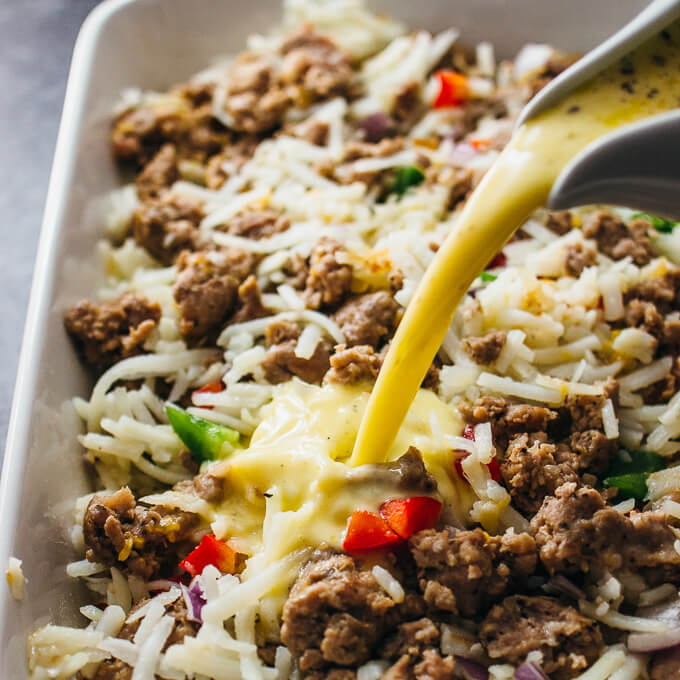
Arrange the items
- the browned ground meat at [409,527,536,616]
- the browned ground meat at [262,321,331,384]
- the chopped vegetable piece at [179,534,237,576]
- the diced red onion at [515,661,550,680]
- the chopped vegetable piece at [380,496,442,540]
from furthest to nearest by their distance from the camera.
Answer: the browned ground meat at [262,321,331,384] → the chopped vegetable piece at [179,534,237,576] → the chopped vegetable piece at [380,496,442,540] → the browned ground meat at [409,527,536,616] → the diced red onion at [515,661,550,680]

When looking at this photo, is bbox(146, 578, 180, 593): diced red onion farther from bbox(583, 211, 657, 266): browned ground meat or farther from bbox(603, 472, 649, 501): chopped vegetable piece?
bbox(583, 211, 657, 266): browned ground meat

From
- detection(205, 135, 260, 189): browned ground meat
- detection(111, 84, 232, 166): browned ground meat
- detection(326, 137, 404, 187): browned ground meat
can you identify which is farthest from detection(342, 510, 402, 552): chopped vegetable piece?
detection(111, 84, 232, 166): browned ground meat

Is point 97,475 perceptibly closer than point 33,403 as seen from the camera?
No

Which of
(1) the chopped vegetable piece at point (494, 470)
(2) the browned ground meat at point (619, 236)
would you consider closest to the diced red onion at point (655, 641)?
(1) the chopped vegetable piece at point (494, 470)

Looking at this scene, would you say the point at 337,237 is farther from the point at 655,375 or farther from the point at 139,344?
the point at 655,375

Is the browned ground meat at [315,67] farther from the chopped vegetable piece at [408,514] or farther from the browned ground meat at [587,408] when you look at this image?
the chopped vegetable piece at [408,514]

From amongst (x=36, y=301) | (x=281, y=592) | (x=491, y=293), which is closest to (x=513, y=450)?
(x=491, y=293)
